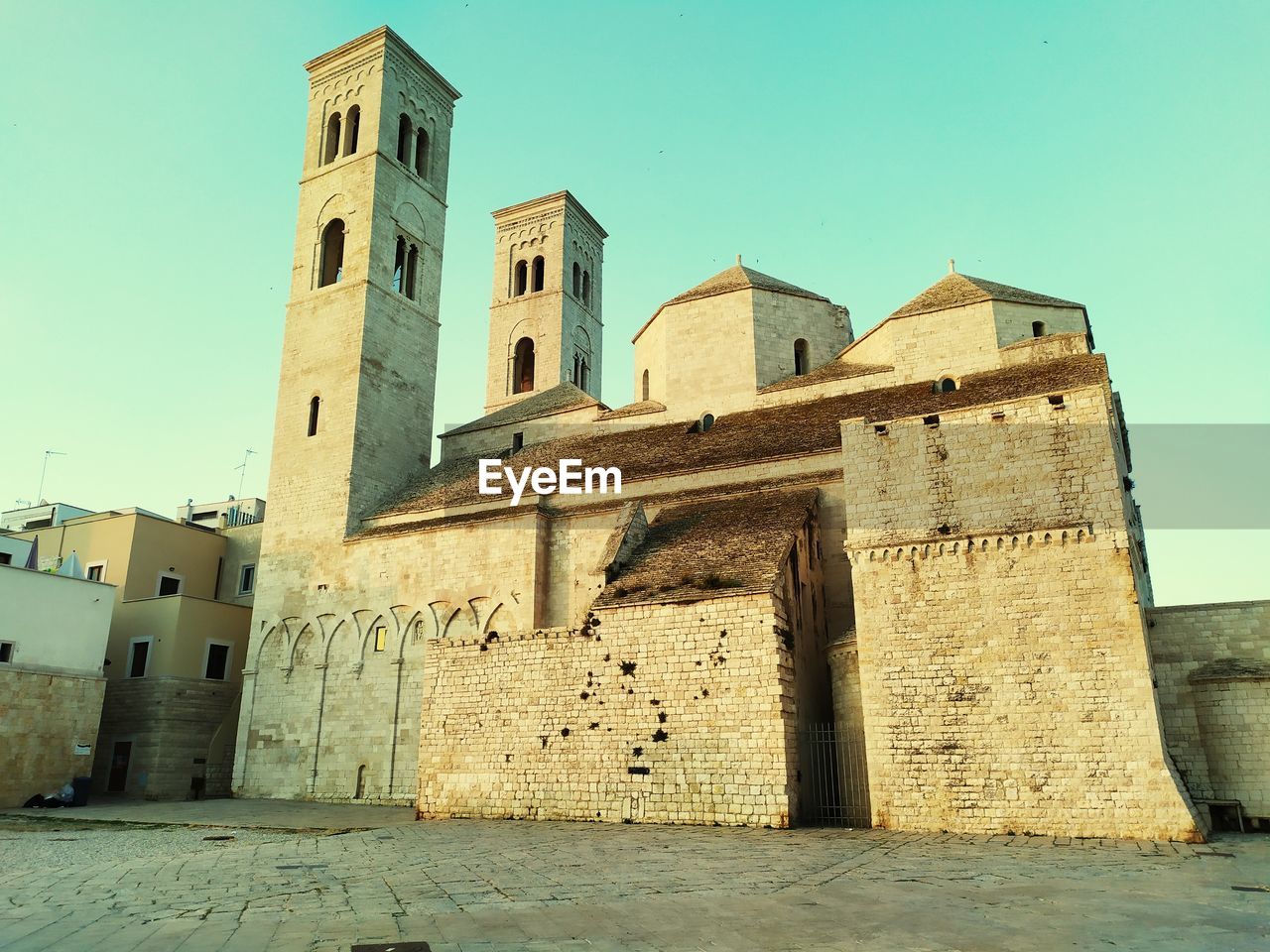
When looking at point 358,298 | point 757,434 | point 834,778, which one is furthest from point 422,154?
point 834,778

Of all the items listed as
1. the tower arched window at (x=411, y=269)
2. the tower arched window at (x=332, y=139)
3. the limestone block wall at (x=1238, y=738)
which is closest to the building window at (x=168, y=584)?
the tower arched window at (x=411, y=269)

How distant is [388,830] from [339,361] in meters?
15.8

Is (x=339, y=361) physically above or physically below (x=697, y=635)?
above

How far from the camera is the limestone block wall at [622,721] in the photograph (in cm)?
1416

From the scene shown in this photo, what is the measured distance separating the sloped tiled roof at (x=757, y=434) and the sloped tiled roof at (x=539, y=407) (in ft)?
5.72

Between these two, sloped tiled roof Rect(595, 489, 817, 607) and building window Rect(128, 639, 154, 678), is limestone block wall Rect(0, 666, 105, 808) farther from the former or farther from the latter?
sloped tiled roof Rect(595, 489, 817, 607)

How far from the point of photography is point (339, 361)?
26281 mm

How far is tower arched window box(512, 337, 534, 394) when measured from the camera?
37.9m

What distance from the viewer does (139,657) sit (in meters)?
24.9

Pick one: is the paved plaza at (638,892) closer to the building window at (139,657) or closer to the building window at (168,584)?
the building window at (139,657)

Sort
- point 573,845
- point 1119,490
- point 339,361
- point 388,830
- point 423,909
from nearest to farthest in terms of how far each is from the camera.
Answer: point 423,909, point 573,845, point 1119,490, point 388,830, point 339,361

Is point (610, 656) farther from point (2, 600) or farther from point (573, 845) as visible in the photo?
point (2, 600)

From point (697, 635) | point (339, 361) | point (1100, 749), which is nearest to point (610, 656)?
point (697, 635)

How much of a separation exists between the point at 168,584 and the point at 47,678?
313 inches
